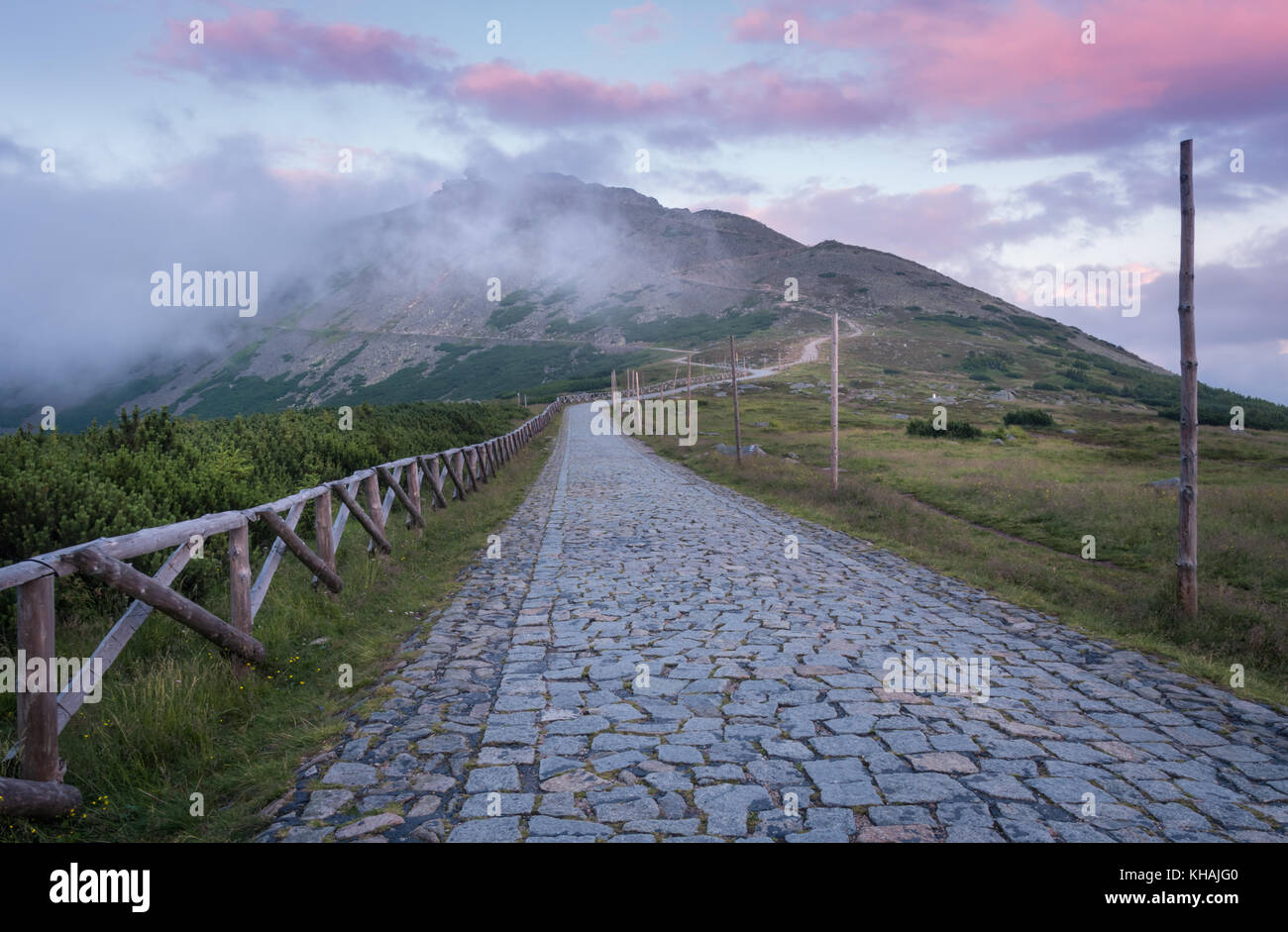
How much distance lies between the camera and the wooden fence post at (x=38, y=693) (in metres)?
3.63

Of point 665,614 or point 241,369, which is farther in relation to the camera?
point 241,369

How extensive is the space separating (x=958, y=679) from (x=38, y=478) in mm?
8892

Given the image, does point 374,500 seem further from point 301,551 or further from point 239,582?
point 239,582

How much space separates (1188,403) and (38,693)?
9860 mm

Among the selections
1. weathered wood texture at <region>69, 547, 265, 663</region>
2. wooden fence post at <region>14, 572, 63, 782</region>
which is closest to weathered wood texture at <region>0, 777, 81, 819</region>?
wooden fence post at <region>14, 572, 63, 782</region>

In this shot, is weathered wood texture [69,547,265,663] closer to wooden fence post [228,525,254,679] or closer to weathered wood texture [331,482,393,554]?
wooden fence post [228,525,254,679]

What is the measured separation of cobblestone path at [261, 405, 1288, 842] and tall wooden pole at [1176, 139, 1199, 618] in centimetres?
150

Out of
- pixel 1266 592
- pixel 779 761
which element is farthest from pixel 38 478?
pixel 1266 592

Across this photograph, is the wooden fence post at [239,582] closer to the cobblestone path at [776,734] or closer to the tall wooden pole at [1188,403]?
the cobblestone path at [776,734]

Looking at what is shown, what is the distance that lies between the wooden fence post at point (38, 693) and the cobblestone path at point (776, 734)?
1247 millimetres

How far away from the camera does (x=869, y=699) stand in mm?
5348

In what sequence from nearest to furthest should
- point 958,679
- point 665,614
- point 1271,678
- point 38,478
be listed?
point 958,679
point 1271,678
point 38,478
point 665,614

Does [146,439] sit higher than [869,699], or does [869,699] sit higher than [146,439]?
[146,439]
